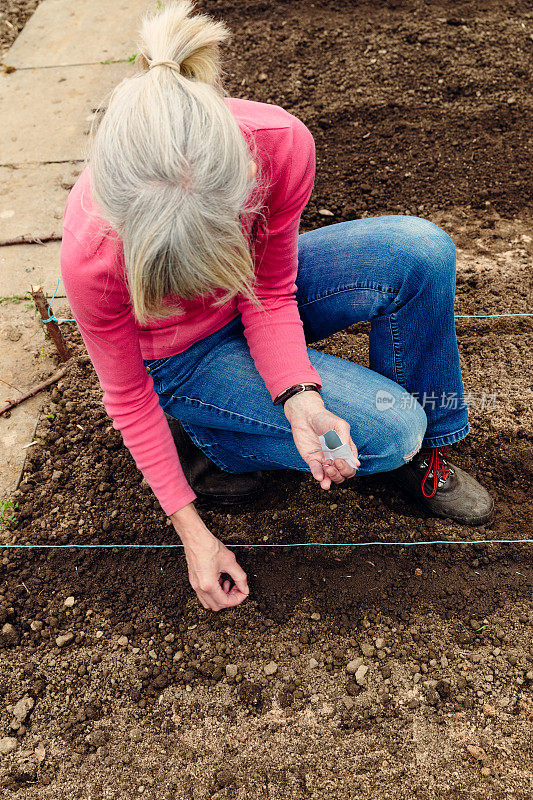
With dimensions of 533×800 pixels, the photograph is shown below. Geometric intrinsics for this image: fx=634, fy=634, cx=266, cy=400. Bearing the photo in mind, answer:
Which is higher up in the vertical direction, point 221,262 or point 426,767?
point 221,262

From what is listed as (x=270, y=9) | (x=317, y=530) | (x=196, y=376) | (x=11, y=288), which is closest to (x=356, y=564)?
(x=317, y=530)

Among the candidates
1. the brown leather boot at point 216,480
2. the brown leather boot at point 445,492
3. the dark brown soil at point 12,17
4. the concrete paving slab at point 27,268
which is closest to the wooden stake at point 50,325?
the concrete paving slab at point 27,268

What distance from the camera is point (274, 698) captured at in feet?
5.14

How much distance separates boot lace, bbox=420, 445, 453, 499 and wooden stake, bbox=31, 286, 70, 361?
1312 mm

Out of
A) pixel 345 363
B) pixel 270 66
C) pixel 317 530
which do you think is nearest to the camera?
pixel 345 363

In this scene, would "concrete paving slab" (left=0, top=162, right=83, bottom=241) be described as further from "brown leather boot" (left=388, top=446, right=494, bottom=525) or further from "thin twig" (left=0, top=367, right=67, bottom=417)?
"brown leather boot" (left=388, top=446, right=494, bottom=525)

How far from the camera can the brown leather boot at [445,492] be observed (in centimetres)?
180

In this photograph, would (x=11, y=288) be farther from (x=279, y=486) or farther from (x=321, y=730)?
(x=321, y=730)

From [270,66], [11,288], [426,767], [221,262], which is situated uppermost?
[221,262]

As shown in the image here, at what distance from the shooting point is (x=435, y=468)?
1.78 meters

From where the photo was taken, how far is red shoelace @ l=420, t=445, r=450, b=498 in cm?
178

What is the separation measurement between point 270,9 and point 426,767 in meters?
4.11

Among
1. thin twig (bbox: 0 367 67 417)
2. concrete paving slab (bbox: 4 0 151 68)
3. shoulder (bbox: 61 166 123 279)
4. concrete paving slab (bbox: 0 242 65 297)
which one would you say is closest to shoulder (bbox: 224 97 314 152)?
shoulder (bbox: 61 166 123 279)

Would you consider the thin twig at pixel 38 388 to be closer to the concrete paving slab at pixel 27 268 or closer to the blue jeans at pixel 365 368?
the concrete paving slab at pixel 27 268
